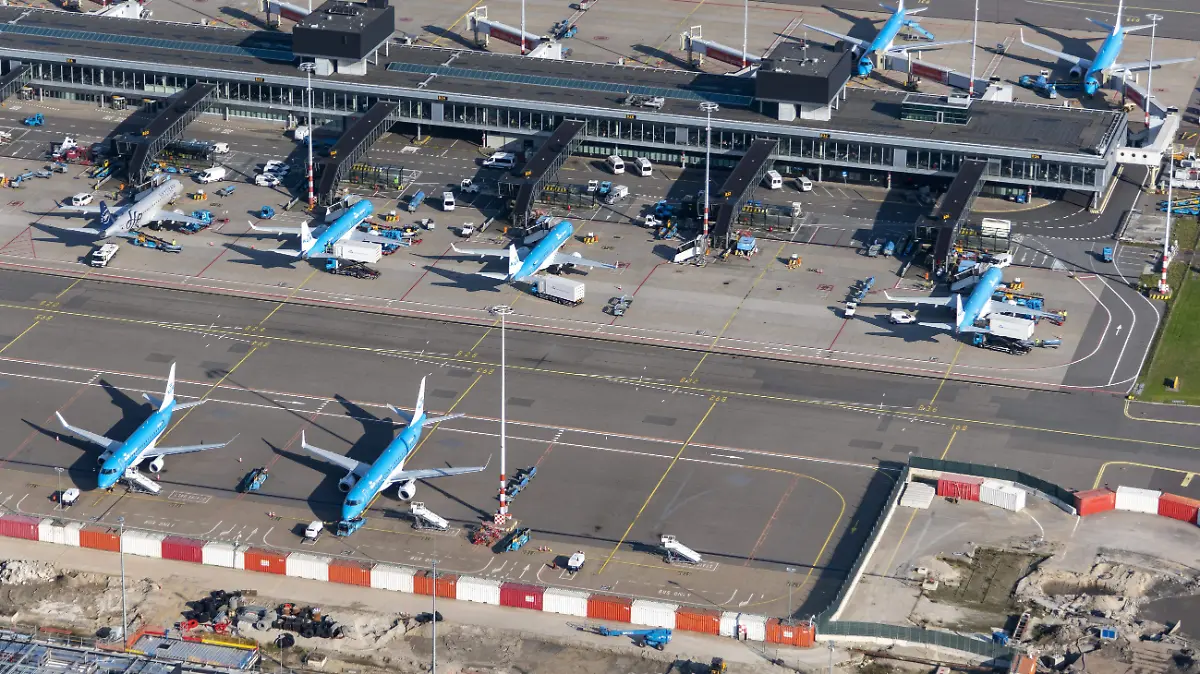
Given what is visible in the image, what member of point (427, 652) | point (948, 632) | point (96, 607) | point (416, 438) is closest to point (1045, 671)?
point (948, 632)

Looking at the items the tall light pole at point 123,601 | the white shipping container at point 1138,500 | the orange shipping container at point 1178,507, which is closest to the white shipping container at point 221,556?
the tall light pole at point 123,601

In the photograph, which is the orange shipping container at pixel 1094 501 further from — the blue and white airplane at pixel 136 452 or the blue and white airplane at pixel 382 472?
the blue and white airplane at pixel 136 452

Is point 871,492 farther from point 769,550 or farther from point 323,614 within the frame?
point 323,614

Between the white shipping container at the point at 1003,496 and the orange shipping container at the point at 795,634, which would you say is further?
the white shipping container at the point at 1003,496

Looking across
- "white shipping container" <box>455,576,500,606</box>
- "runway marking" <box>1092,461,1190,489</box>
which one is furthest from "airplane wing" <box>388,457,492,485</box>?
"runway marking" <box>1092,461,1190,489</box>

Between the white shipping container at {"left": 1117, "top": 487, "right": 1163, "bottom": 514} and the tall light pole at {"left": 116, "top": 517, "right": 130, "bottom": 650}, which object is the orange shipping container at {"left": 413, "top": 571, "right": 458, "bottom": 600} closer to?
the tall light pole at {"left": 116, "top": 517, "right": 130, "bottom": 650}

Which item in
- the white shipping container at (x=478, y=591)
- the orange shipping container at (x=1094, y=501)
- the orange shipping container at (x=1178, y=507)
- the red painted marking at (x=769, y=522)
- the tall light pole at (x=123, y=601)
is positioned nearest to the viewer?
the tall light pole at (x=123, y=601)

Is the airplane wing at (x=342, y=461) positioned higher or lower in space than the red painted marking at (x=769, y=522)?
higher
